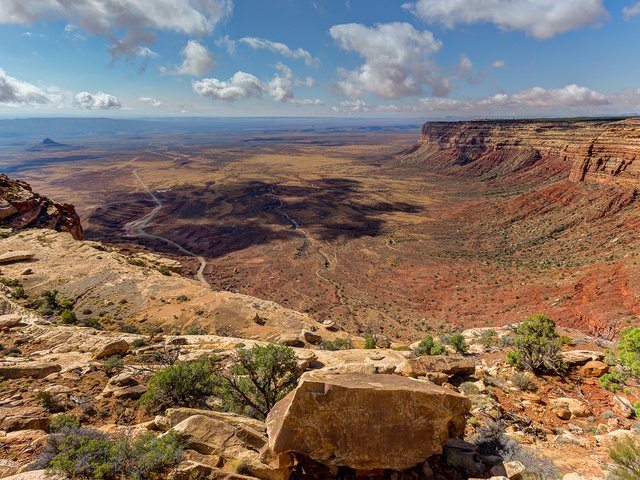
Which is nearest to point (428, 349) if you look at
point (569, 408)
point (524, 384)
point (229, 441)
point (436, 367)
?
point (436, 367)

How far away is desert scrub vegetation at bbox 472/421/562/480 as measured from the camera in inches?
297

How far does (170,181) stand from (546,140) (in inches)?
6149

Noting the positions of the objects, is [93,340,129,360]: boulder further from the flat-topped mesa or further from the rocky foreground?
the flat-topped mesa

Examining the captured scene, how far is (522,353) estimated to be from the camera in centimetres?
1422

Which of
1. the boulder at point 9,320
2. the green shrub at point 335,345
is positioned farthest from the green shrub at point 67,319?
the green shrub at point 335,345

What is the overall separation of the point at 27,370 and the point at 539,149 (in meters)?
141

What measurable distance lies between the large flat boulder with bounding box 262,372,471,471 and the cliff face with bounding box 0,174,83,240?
145 ft

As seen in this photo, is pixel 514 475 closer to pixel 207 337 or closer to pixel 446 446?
pixel 446 446

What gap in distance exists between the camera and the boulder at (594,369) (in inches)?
512

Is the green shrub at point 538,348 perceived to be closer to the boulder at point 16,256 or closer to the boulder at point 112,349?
the boulder at point 112,349

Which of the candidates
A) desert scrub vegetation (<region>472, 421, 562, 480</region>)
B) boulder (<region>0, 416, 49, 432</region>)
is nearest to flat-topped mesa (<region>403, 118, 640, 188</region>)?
desert scrub vegetation (<region>472, 421, 562, 480</region>)

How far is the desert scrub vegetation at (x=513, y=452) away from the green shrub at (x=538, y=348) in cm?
538

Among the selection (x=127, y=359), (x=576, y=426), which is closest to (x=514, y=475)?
(x=576, y=426)

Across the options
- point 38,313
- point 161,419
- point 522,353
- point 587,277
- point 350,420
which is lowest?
point 587,277
